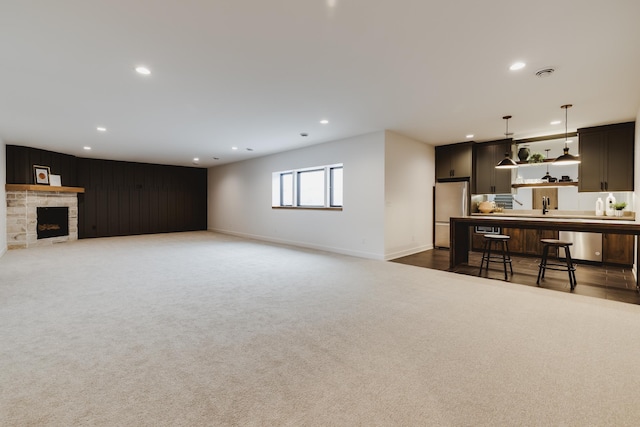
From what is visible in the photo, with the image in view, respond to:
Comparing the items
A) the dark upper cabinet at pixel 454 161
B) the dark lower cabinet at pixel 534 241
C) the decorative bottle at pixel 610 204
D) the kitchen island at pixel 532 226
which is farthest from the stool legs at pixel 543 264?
the dark upper cabinet at pixel 454 161

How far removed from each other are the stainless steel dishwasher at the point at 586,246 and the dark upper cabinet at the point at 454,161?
7.58 feet

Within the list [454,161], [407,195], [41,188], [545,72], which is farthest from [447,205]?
[41,188]

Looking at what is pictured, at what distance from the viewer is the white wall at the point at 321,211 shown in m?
5.89

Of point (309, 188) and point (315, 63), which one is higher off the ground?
point (315, 63)

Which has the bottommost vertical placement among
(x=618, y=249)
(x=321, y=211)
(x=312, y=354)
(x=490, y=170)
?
(x=312, y=354)

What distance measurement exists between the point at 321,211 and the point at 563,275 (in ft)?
14.9

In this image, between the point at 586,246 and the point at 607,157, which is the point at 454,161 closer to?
the point at 607,157

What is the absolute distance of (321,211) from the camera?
22.7 ft

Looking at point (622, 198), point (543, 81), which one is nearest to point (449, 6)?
point (543, 81)

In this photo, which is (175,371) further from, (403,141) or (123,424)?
(403,141)

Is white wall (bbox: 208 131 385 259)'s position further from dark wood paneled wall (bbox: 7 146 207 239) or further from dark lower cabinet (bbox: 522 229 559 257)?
dark lower cabinet (bbox: 522 229 559 257)

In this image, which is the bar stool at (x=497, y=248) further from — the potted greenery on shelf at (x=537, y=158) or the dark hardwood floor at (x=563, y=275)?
the potted greenery on shelf at (x=537, y=158)

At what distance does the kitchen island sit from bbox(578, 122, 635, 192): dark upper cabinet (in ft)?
2.66

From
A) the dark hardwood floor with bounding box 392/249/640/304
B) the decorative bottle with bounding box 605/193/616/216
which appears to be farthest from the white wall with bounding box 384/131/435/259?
the decorative bottle with bounding box 605/193/616/216
